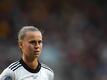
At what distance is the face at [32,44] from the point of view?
4848 millimetres

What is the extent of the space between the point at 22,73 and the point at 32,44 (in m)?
0.31

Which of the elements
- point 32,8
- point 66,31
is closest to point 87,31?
point 66,31

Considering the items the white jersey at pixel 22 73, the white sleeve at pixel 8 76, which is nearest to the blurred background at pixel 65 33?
the white jersey at pixel 22 73

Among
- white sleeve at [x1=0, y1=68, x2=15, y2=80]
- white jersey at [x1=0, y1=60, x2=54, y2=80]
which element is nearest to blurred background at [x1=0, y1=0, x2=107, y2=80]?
white jersey at [x1=0, y1=60, x2=54, y2=80]

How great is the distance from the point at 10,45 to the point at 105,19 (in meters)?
2.55

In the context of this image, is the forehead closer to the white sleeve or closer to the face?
the face

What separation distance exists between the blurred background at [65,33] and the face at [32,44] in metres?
4.00

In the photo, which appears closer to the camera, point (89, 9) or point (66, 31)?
point (66, 31)

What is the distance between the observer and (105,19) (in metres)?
10.9

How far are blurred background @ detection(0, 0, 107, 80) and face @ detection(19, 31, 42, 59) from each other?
158 inches

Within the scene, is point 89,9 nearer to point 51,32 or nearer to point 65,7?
point 65,7

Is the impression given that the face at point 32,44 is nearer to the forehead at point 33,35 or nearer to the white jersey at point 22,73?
the forehead at point 33,35

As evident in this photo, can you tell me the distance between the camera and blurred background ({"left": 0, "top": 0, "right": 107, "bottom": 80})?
30.9 ft

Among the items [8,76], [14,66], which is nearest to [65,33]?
[14,66]
